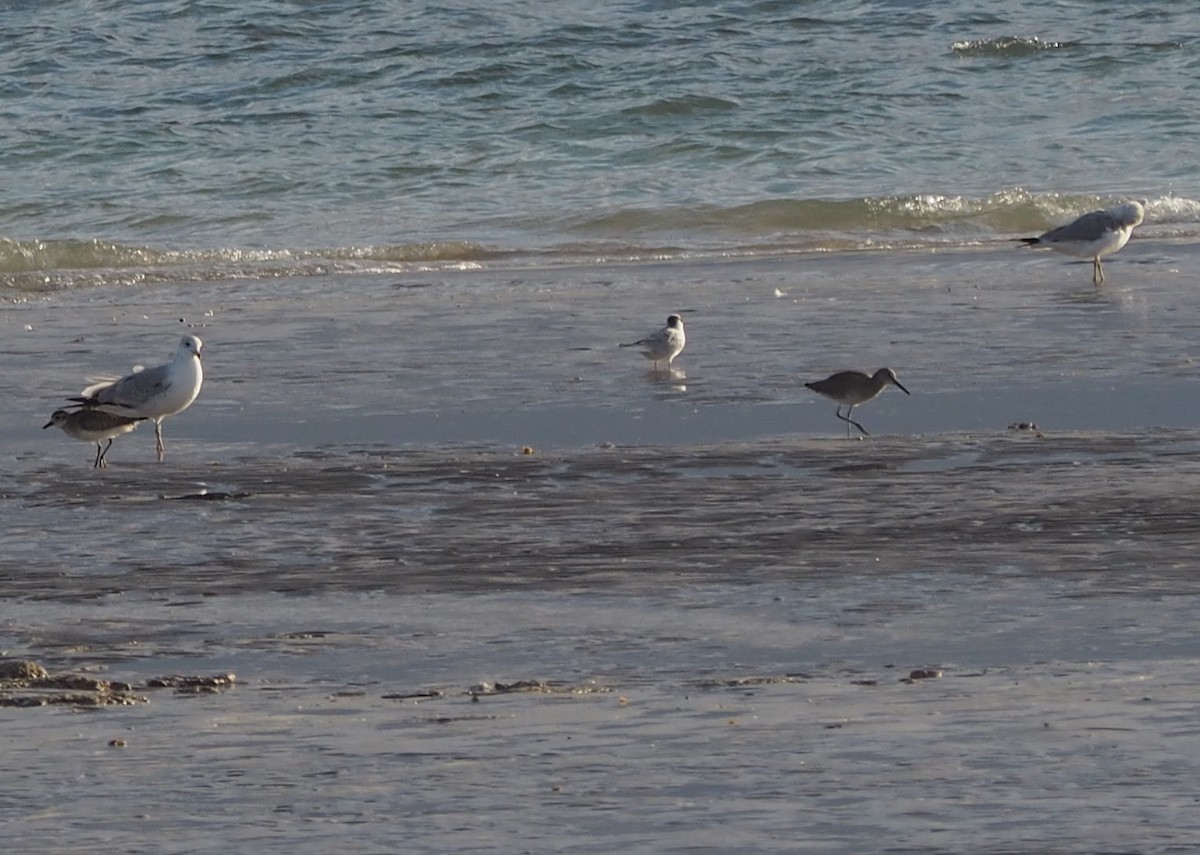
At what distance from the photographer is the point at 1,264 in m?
16.4

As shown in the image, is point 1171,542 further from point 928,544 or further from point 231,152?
point 231,152

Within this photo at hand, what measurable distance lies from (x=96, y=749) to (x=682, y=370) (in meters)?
5.88

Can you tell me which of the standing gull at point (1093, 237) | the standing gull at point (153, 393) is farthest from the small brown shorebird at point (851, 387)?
the standing gull at point (1093, 237)

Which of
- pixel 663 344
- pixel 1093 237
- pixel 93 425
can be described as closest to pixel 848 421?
pixel 663 344

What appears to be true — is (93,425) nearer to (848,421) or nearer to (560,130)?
(848,421)

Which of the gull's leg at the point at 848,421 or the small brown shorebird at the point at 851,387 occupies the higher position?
the small brown shorebird at the point at 851,387

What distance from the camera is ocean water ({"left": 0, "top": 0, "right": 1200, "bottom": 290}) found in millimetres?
17031

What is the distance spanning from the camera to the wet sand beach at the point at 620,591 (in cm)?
411

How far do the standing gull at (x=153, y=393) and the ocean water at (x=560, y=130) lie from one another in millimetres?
6339

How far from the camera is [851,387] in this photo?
28.9 feet

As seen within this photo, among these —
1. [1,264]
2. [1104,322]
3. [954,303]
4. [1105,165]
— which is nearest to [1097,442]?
[1104,322]

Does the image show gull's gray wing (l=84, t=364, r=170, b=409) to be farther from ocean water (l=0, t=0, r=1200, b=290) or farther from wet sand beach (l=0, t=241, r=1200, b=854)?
ocean water (l=0, t=0, r=1200, b=290)

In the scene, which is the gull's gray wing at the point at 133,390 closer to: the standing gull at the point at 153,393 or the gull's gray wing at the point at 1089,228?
the standing gull at the point at 153,393

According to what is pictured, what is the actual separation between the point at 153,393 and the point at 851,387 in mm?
2678
